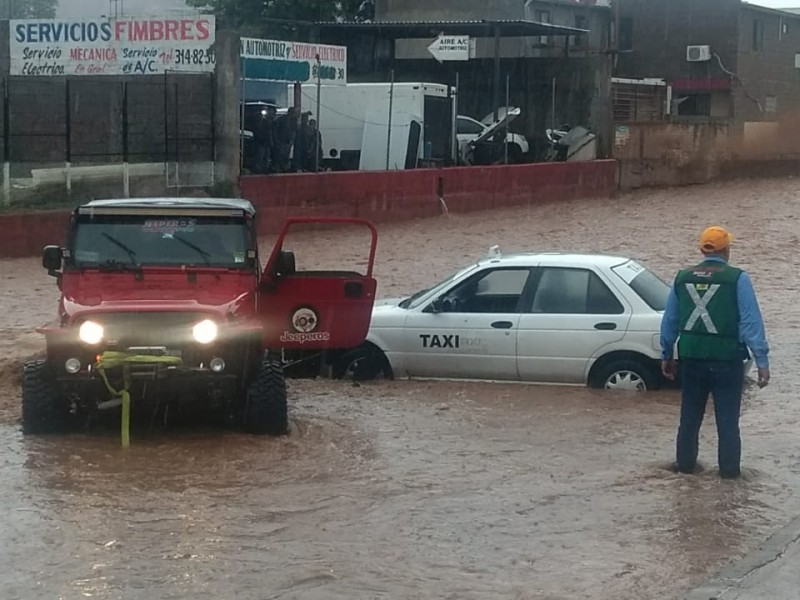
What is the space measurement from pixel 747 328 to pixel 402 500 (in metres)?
2.38

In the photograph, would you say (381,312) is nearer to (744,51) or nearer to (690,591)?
(690,591)

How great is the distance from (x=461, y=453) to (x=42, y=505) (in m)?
3.03

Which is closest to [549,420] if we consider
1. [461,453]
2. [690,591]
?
[461,453]

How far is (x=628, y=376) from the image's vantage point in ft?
37.2

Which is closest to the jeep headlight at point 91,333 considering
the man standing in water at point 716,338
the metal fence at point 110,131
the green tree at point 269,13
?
the man standing in water at point 716,338

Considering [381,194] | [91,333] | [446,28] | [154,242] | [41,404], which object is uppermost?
[446,28]

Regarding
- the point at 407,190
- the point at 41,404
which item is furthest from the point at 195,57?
the point at 41,404

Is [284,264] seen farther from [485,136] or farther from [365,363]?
[485,136]

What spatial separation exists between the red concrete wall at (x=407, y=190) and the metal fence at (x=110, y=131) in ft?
4.17

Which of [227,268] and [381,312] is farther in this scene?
[381,312]

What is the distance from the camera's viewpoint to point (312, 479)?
8.66 metres

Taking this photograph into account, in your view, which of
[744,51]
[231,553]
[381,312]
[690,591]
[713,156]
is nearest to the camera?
[690,591]

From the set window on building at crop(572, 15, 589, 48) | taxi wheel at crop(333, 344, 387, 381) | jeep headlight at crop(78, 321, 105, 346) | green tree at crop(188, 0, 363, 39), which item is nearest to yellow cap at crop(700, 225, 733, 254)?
jeep headlight at crop(78, 321, 105, 346)

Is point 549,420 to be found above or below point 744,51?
below
